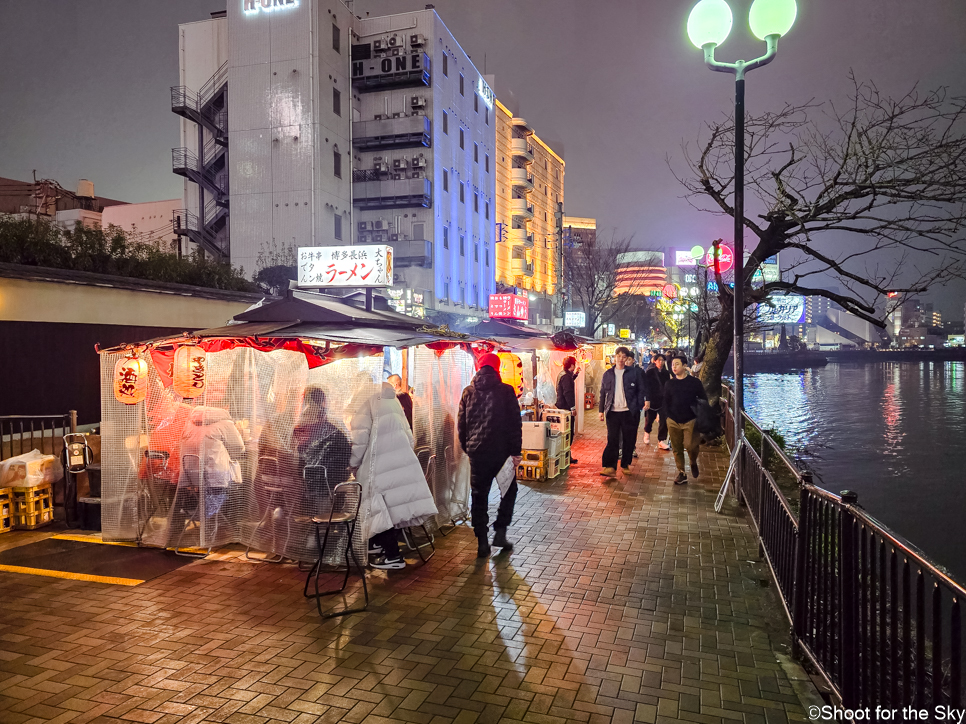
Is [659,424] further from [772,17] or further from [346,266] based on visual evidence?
[772,17]

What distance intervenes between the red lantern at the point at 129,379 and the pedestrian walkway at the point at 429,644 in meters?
2.08

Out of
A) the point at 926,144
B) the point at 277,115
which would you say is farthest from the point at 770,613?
the point at 277,115

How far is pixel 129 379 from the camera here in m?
7.24

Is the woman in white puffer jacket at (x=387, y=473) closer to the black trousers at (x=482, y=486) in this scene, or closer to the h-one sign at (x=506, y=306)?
the black trousers at (x=482, y=486)

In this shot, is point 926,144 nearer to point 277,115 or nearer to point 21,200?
point 277,115

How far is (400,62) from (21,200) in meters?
25.4

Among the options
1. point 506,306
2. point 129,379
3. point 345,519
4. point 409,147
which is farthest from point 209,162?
point 345,519

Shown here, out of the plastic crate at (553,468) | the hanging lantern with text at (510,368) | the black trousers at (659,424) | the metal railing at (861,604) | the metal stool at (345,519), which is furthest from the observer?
the black trousers at (659,424)

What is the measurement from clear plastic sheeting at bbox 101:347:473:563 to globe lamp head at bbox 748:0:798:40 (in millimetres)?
6531

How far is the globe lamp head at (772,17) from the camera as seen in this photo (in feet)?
25.7

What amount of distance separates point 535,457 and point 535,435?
0.43 m

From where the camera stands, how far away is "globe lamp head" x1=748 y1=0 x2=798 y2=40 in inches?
309

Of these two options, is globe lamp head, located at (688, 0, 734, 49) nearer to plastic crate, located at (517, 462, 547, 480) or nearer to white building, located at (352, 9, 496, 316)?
plastic crate, located at (517, 462, 547, 480)

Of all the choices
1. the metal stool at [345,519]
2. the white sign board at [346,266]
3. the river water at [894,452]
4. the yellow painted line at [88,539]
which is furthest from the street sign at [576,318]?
the metal stool at [345,519]
